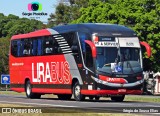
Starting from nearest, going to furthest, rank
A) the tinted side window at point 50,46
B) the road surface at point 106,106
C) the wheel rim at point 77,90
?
the road surface at point 106,106
the wheel rim at point 77,90
the tinted side window at point 50,46

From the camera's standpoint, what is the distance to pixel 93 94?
1160 inches

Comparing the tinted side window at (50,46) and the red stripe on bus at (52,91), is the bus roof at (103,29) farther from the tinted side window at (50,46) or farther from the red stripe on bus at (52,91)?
the red stripe on bus at (52,91)

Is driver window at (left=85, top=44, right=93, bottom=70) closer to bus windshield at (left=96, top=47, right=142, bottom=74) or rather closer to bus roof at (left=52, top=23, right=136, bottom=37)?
bus windshield at (left=96, top=47, right=142, bottom=74)

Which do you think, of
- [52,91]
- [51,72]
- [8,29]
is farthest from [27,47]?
[8,29]

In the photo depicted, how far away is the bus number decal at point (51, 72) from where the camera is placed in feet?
105

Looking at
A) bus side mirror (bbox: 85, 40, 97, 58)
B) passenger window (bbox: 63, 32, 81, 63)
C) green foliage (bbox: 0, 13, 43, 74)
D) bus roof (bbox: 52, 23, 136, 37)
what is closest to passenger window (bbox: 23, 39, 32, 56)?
passenger window (bbox: 63, 32, 81, 63)

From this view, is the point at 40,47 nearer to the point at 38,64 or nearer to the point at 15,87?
the point at 38,64

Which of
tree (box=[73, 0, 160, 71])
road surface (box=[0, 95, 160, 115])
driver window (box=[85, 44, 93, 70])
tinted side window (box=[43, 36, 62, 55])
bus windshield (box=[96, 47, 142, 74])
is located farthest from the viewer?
tree (box=[73, 0, 160, 71])

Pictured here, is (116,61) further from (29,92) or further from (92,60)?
(29,92)

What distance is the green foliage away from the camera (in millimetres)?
102188

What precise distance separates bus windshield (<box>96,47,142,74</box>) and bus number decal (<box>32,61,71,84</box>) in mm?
3057

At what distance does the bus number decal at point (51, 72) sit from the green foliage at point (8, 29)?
66.1 meters

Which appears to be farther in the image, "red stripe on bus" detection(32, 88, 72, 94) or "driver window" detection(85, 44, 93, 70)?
"red stripe on bus" detection(32, 88, 72, 94)

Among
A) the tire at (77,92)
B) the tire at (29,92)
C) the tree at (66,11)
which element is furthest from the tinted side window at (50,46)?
the tree at (66,11)
